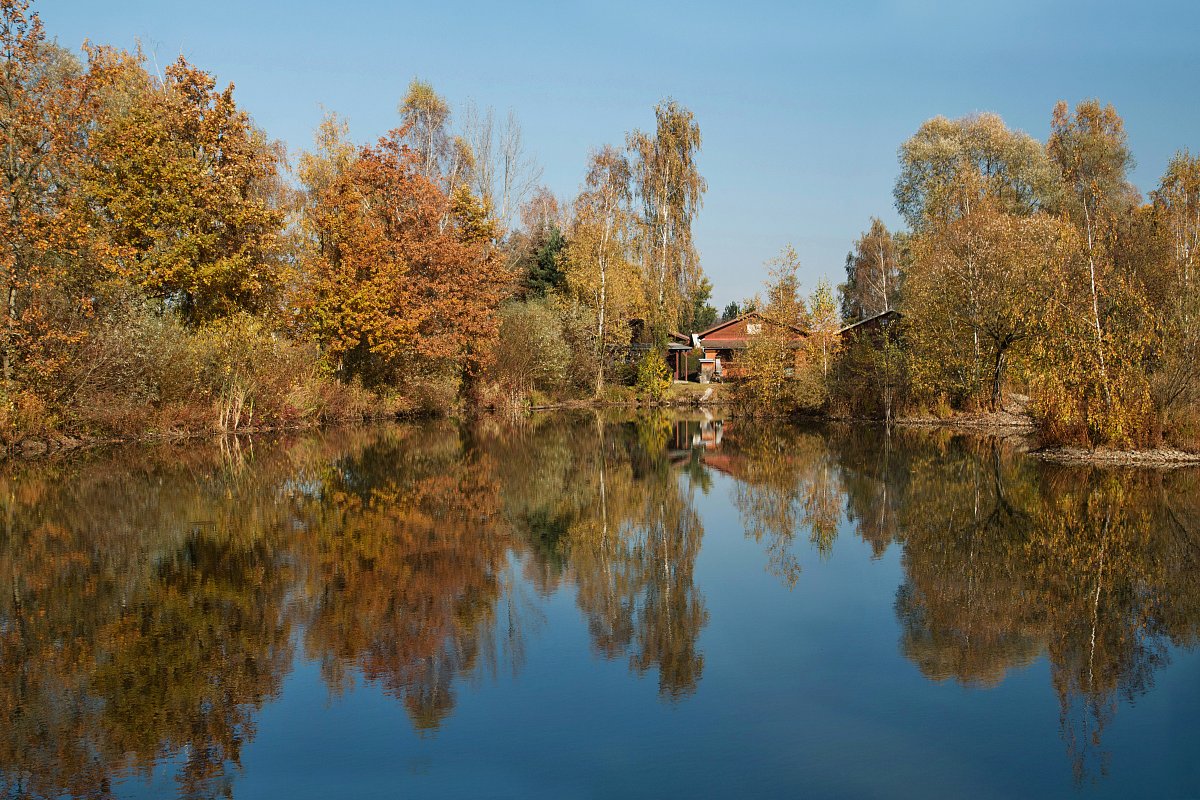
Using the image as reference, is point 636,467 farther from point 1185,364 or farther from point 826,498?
point 1185,364

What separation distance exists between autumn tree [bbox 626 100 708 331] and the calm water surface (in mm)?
39531

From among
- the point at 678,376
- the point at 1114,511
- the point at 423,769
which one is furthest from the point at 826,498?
the point at 678,376

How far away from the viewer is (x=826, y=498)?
1566cm

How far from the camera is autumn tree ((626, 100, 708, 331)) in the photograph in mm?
53844

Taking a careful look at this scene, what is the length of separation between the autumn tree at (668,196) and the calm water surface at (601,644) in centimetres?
3953

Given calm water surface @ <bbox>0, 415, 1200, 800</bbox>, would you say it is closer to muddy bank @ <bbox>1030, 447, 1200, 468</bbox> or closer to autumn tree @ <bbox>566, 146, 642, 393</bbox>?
muddy bank @ <bbox>1030, 447, 1200, 468</bbox>

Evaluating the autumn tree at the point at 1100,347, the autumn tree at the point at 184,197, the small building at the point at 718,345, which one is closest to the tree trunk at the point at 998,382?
the autumn tree at the point at 1100,347

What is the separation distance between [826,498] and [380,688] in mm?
10520

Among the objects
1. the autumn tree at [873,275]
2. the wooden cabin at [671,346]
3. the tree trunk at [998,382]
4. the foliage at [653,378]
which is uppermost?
the autumn tree at [873,275]

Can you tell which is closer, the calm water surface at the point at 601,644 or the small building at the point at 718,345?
the calm water surface at the point at 601,644

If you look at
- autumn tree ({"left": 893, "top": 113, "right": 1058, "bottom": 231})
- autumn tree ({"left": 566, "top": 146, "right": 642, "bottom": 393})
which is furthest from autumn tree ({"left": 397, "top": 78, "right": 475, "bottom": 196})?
autumn tree ({"left": 893, "top": 113, "right": 1058, "bottom": 231})

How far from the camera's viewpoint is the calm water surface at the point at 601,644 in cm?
554

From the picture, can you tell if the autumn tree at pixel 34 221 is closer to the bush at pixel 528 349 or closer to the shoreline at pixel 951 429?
the shoreline at pixel 951 429

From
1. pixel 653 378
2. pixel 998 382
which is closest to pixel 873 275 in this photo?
pixel 653 378
